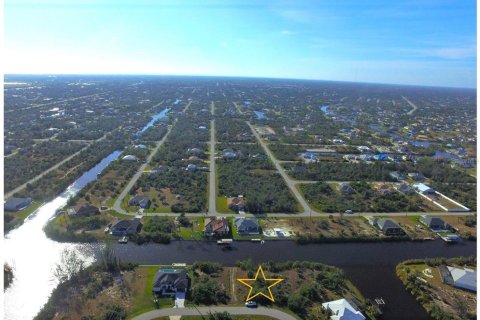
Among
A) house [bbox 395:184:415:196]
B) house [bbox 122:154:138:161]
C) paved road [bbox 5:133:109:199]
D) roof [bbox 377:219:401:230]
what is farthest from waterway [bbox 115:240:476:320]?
house [bbox 122:154:138:161]

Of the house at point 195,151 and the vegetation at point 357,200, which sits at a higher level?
the house at point 195,151

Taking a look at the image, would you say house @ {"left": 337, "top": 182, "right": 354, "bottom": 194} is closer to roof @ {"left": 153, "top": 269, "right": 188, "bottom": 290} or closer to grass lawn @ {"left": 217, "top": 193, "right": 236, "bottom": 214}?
grass lawn @ {"left": 217, "top": 193, "right": 236, "bottom": 214}

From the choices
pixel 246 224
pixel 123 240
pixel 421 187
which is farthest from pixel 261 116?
pixel 123 240

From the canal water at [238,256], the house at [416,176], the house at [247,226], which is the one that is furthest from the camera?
the house at [416,176]

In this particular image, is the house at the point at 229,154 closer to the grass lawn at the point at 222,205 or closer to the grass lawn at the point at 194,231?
the grass lawn at the point at 222,205

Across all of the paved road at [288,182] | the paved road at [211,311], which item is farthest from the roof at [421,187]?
the paved road at [211,311]

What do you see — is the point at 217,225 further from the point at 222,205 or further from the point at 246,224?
the point at 222,205
